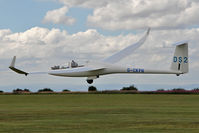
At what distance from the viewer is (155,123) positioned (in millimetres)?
29719

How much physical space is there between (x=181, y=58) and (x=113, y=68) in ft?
40.2

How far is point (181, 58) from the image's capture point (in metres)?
63.2

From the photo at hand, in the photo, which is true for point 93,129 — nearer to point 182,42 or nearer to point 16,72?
point 16,72

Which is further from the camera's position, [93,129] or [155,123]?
[155,123]

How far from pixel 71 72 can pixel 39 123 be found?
37.8 meters

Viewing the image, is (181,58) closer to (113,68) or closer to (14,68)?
(113,68)

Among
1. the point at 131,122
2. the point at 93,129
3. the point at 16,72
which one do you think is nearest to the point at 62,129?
the point at 93,129

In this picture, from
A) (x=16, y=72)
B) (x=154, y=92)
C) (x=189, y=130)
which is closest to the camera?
(x=189, y=130)

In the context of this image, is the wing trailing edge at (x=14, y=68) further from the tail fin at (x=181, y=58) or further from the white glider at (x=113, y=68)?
the tail fin at (x=181, y=58)

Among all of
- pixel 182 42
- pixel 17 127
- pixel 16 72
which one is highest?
pixel 182 42

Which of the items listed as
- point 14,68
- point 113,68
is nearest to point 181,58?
point 113,68

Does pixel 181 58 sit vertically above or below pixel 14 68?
above

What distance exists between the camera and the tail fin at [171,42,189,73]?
63.1 metres

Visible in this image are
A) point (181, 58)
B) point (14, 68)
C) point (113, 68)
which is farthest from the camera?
point (113, 68)
